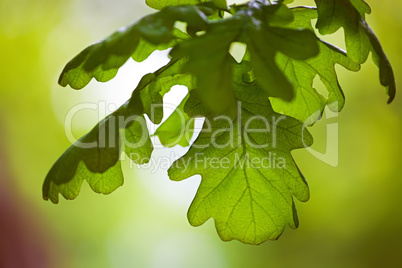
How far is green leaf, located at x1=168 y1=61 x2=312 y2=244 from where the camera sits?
0.68 metres

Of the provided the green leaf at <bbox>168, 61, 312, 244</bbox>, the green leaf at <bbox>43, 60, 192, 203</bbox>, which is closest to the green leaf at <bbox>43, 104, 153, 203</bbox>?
the green leaf at <bbox>43, 60, 192, 203</bbox>

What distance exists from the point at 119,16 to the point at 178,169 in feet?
5.62

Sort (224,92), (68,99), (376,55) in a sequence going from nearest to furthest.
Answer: (224,92), (376,55), (68,99)

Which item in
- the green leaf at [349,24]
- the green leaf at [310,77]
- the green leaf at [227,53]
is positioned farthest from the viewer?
the green leaf at [310,77]

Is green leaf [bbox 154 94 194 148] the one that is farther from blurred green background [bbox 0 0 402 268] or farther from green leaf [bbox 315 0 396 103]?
blurred green background [bbox 0 0 402 268]

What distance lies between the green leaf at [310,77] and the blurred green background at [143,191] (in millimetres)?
1285

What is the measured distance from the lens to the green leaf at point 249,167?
2.24ft

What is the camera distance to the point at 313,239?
80.4 inches

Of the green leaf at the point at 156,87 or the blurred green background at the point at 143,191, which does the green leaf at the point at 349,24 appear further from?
the blurred green background at the point at 143,191

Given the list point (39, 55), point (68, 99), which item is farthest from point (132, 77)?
point (39, 55)

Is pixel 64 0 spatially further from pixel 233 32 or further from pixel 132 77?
pixel 233 32

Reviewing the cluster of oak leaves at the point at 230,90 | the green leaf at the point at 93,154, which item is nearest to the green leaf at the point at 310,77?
the cluster of oak leaves at the point at 230,90

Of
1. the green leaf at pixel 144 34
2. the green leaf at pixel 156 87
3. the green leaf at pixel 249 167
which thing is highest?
the green leaf at pixel 144 34

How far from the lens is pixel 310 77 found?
29.3 inches
